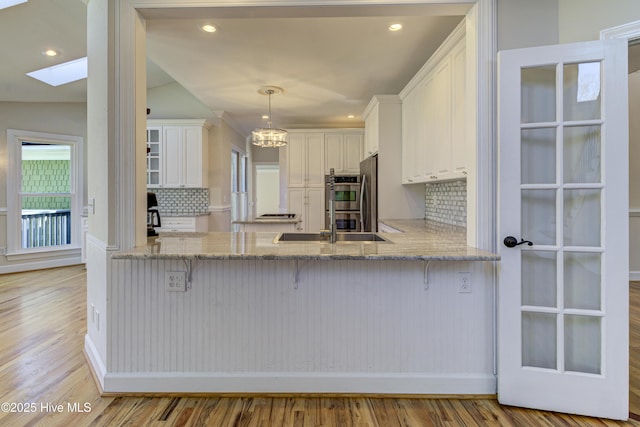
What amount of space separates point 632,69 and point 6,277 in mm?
7194

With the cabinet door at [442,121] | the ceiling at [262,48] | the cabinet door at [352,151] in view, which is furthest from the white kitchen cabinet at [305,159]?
the cabinet door at [442,121]

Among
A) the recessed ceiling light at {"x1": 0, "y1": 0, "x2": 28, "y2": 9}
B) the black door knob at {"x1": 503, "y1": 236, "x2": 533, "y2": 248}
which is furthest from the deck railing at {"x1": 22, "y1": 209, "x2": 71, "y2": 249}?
the black door knob at {"x1": 503, "y1": 236, "x2": 533, "y2": 248}

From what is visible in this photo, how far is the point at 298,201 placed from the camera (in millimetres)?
6035

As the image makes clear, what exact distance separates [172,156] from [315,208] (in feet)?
7.91

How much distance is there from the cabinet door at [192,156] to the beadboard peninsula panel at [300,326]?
12.2 feet

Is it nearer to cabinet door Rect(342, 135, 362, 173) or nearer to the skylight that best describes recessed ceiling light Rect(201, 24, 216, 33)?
the skylight

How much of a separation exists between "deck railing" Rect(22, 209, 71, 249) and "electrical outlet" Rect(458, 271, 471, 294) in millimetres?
6033

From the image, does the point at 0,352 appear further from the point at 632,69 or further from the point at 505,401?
the point at 632,69

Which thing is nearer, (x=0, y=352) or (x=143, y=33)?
(x=143, y=33)

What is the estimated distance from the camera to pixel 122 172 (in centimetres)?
202

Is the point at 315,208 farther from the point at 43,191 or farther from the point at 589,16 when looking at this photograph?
the point at 589,16

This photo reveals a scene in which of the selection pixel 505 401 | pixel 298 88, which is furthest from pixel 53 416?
pixel 298 88

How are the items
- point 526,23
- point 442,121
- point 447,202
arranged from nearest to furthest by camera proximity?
point 526,23 < point 442,121 < point 447,202

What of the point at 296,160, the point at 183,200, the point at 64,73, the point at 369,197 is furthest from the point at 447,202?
the point at 64,73
